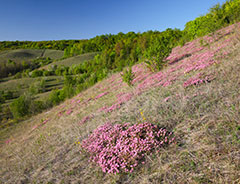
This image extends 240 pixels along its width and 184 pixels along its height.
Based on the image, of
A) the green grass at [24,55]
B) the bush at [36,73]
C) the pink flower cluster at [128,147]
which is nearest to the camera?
the pink flower cluster at [128,147]

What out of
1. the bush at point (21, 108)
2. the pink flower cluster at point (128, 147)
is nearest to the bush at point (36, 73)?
the bush at point (21, 108)

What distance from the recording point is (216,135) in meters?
2.90

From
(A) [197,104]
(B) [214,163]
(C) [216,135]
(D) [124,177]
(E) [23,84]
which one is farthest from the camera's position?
(E) [23,84]

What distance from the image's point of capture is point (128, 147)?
3633 mm

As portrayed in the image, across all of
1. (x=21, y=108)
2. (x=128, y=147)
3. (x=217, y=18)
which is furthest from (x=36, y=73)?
(x=128, y=147)

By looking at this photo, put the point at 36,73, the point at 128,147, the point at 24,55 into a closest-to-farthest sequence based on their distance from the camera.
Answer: the point at 128,147
the point at 36,73
the point at 24,55

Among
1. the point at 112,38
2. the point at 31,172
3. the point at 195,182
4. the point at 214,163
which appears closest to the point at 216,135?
the point at 214,163

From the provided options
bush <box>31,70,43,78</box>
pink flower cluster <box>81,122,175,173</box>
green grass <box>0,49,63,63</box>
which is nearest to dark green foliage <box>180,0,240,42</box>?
pink flower cluster <box>81,122,175,173</box>

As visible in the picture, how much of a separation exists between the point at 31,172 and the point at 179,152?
4.73 meters

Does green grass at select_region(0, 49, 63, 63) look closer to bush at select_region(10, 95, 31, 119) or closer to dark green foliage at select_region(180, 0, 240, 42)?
bush at select_region(10, 95, 31, 119)

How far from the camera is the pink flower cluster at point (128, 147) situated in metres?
3.32

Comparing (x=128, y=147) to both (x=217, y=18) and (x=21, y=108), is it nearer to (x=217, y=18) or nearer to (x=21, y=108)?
(x=217, y=18)

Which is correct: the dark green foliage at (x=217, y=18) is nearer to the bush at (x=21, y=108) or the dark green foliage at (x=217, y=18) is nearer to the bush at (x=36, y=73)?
the bush at (x=21, y=108)

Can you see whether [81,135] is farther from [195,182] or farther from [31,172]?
[195,182]
